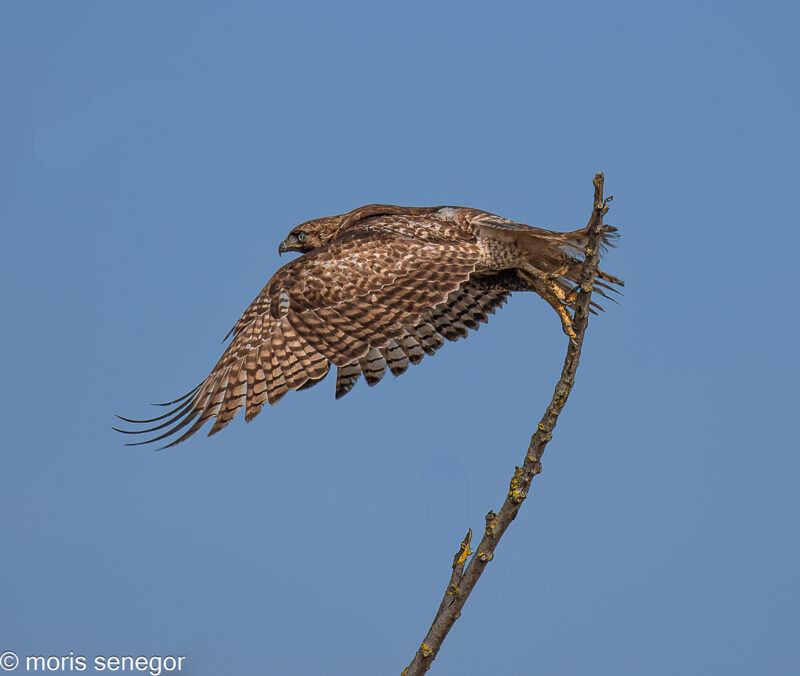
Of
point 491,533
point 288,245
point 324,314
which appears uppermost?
point 288,245

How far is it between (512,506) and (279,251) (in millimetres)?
4741

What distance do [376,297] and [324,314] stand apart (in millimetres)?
404

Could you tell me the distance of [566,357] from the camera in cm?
613

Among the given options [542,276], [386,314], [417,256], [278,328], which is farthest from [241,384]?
[542,276]

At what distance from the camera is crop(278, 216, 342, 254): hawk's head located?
9.41 metres

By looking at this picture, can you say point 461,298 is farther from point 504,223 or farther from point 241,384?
point 241,384

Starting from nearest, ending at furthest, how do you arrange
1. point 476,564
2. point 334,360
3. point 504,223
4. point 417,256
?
point 476,564 → point 334,360 → point 417,256 → point 504,223

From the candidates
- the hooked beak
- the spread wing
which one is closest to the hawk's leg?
the spread wing

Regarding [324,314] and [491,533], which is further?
[324,314]

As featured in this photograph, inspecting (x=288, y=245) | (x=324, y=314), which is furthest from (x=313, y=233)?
(x=324, y=314)

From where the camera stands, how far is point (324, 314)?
22.3 feet

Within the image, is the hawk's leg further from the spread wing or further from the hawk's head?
the hawk's head

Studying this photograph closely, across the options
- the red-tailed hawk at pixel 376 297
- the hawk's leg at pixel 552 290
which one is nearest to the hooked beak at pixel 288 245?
the red-tailed hawk at pixel 376 297

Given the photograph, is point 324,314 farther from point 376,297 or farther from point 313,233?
point 313,233
